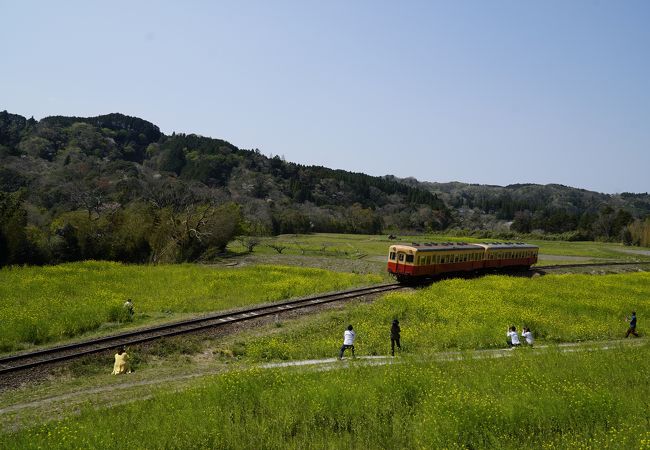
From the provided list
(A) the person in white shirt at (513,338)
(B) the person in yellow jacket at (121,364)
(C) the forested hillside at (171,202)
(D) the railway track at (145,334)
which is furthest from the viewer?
(C) the forested hillside at (171,202)

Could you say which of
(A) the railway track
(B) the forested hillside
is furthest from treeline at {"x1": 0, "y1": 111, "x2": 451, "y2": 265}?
(A) the railway track

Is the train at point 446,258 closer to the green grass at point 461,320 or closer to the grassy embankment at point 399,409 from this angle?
the green grass at point 461,320

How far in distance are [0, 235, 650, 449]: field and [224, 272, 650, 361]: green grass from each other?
10 cm

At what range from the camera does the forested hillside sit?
42969 millimetres

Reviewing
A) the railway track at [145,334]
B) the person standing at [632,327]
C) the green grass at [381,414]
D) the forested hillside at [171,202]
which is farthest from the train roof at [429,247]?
the forested hillside at [171,202]

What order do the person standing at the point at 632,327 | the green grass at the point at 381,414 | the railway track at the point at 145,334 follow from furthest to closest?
the person standing at the point at 632,327
the railway track at the point at 145,334
the green grass at the point at 381,414

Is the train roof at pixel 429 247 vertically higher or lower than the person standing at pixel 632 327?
higher

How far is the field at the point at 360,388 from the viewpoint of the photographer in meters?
8.55

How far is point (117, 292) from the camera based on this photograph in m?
27.2

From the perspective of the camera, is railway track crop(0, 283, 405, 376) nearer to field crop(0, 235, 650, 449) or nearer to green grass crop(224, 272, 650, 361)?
field crop(0, 235, 650, 449)

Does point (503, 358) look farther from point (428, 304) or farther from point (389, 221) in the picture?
point (389, 221)

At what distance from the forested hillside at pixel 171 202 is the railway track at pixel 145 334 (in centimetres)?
2377

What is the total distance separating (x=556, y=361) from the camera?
1320cm

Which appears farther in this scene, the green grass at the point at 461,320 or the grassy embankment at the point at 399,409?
the green grass at the point at 461,320
